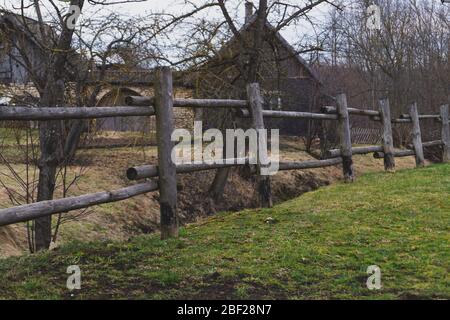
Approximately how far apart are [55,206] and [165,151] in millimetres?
1503

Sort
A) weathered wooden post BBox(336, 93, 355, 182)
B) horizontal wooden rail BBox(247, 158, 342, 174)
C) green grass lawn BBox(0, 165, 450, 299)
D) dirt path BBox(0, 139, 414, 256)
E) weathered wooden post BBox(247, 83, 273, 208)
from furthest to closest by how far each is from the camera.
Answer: weathered wooden post BBox(336, 93, 355, 182)
dirt path BBox(0, 139, 414, 256)
horizontal wooden rail BBox(247, 158, 342, 174)
weathered wooden post BBox(247, 83, 273, 208)
green grass lawn BBox(0, 165, 450, 299)

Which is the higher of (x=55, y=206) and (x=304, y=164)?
(x=304, y=164)

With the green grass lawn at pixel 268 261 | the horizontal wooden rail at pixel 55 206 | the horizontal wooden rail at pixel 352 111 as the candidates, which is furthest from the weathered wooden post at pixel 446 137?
the horizontal wooden rail at pixel 55 206

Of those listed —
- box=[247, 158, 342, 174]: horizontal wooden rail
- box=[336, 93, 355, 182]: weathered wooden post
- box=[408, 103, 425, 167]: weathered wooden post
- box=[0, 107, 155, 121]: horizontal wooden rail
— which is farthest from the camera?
box=[408, 103, 425, 167]: weathered wooden post

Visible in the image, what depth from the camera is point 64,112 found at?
526 centimetres

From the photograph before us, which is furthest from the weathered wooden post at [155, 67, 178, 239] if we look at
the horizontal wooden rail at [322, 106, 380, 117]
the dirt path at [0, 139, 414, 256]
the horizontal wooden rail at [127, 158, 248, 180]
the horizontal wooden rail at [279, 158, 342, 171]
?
the horizontal wooden rail at [322, 106, 380, 117]

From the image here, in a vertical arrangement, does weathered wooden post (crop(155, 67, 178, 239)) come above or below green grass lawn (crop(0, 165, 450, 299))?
above

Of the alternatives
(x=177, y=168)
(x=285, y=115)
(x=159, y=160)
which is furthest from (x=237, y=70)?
(x=159, y=160)

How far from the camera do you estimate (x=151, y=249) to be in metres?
5.59

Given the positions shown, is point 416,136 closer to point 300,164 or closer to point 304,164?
point 304,164

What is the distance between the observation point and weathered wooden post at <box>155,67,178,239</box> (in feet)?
20.6

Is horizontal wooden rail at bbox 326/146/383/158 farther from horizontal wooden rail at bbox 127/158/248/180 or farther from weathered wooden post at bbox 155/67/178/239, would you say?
weathered wooden post at bbox 155/67/178/239

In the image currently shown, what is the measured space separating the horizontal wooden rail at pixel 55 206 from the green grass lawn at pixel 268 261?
42cm

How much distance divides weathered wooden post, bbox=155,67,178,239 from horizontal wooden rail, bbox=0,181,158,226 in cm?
20
